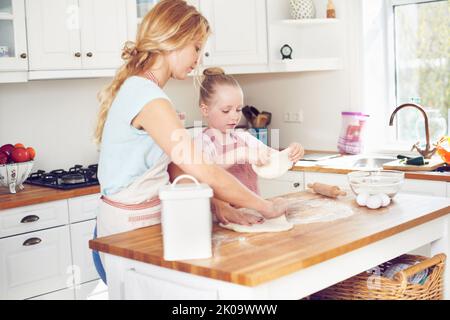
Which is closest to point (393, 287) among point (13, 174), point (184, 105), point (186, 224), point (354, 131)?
point (186, 224)

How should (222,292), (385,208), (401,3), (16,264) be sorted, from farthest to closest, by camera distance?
1. (401,3)
2. (16,264)
3. (385,208)
4. (222,292)

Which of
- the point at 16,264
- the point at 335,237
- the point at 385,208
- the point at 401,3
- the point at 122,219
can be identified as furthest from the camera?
the point at 401,3

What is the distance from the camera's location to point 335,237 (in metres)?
1.94

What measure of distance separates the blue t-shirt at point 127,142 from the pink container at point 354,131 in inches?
88.1

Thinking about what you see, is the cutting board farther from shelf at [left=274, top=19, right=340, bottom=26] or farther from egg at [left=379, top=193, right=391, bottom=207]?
egg at [left=379, top=193, right=391, bottom=207]

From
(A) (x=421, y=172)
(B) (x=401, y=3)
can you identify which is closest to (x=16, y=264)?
(A) (x=421, y=172)

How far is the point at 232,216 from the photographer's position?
6.99 feet

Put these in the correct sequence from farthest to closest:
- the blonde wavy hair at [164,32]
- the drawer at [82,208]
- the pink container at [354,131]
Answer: the pink container at [354,131], the drawer at [82,208], the blonde wavy hair at [164,32]

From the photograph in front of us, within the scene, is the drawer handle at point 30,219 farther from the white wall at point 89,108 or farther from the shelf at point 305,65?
the shelf at point 305,65

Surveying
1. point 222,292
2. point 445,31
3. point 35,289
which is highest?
point 445,31

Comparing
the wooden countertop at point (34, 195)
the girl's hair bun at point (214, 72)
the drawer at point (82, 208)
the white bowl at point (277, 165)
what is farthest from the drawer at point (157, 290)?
the drawer at point (82, 208)

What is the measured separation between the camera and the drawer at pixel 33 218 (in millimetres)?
3100

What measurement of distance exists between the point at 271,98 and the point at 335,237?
2774mm

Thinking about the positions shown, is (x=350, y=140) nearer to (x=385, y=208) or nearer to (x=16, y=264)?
(x=385, y=208)
